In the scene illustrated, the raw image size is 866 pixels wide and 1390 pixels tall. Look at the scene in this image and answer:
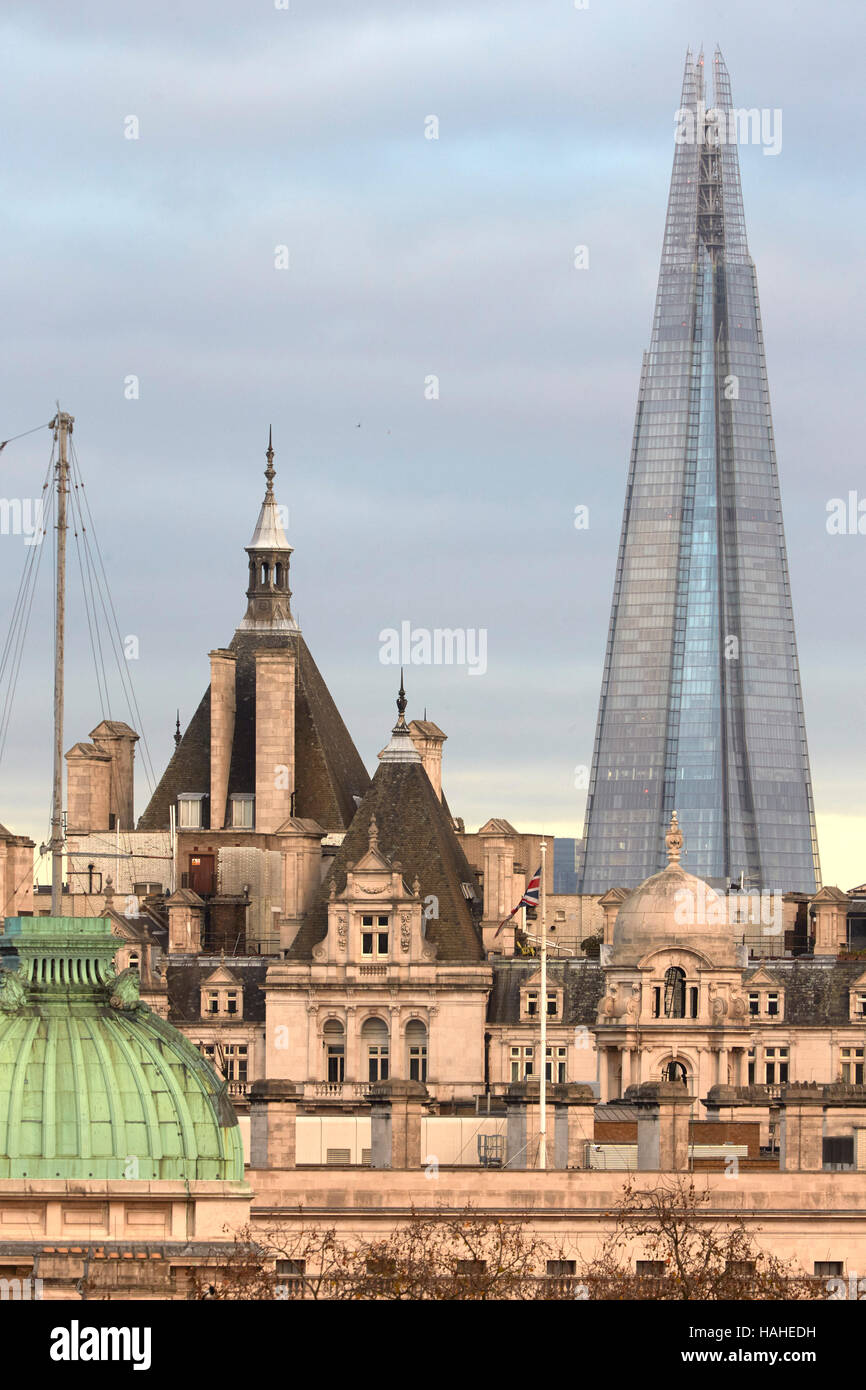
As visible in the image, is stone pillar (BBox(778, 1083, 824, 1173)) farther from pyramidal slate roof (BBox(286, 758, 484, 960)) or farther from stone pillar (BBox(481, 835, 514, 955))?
stone pillar (BBox(481, 835, 514, 955))

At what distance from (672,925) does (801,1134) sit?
65157 mm

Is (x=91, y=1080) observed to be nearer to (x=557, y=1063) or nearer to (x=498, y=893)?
(x=557, y=1063)

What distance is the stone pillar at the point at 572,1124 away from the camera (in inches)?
4636

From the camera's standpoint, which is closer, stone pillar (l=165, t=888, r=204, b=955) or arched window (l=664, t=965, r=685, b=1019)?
arched window (l=664, t=965, r=685, b=1019)

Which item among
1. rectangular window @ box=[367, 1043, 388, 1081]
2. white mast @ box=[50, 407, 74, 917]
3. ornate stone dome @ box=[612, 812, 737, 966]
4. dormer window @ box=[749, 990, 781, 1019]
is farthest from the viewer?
rectangular window @ box=[367, 1043, 388, 1081]

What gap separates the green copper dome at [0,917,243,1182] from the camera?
8112 centimetres

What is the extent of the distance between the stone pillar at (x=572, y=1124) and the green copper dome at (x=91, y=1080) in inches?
1352

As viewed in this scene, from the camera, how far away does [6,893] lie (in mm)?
199125

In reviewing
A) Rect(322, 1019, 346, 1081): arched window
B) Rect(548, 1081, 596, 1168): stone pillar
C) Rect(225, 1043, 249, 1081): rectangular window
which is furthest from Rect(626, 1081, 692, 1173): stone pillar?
Rect(225, 1043, 249, 1081): rectangular window

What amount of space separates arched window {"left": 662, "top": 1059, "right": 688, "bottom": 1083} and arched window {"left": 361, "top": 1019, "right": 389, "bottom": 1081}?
47.1 feet

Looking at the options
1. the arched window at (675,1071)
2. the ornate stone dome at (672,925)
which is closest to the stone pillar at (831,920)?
the ornate stone dome at (672,925)

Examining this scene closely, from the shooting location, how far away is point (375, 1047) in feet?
613

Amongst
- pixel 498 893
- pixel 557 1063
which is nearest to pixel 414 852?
pixel 498 893
